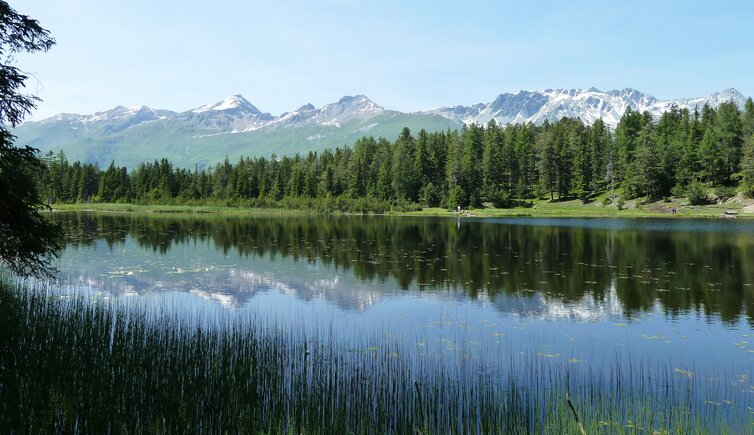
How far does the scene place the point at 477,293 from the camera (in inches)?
968

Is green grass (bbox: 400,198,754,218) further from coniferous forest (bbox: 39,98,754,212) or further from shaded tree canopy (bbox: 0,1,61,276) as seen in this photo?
shaded tree canopy (bbox: 0,1,61,276)

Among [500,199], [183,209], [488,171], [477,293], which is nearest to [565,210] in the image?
[500,199]

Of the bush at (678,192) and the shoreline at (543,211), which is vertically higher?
the bush at (678,192)

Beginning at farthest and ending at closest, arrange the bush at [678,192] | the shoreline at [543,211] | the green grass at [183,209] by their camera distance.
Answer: the green grass at [183,209], the bush at [678,192], the shoreline at [543,211]

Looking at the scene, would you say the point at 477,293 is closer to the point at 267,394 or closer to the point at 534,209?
the point at 267,394

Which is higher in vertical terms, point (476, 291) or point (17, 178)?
point (17, 178)

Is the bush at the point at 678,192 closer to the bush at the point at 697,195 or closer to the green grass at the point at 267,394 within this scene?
the bush at the point at 697,195

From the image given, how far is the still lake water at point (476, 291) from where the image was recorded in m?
16.0

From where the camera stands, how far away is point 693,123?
119 metres

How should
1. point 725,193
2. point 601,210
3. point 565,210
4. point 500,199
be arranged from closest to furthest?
1. point 725,193
2. point 601,210
3. point 565,210
4. point 500,199

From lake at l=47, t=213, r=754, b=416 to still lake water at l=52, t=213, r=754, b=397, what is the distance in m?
0.08

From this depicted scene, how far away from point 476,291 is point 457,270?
22.6ft

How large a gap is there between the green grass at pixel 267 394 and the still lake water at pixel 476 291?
8.36ft

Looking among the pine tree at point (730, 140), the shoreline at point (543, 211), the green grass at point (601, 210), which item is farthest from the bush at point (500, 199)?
the pine tree at point (730, 140)
